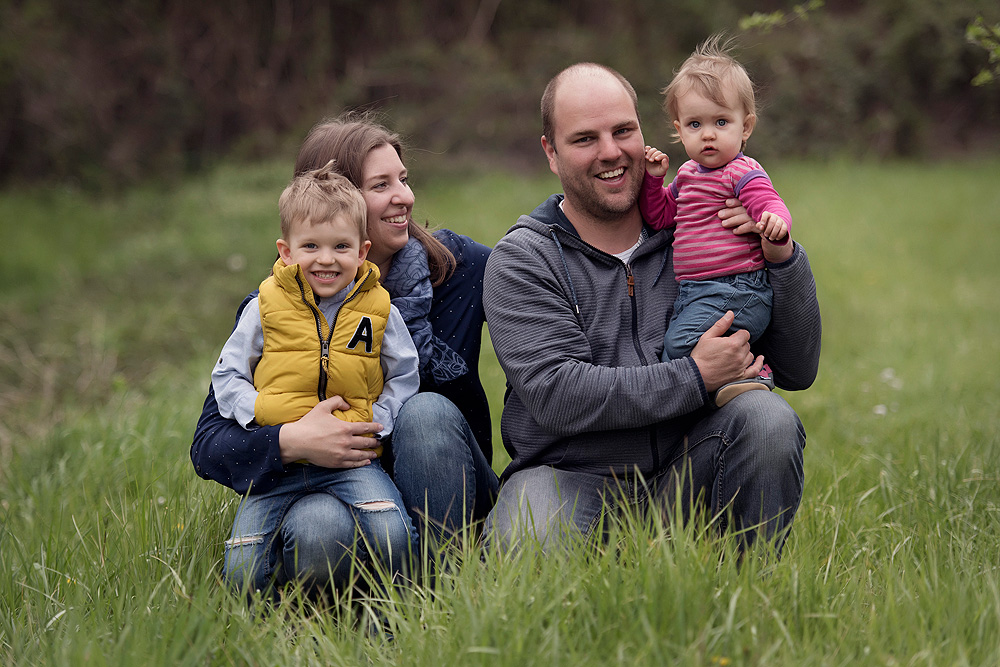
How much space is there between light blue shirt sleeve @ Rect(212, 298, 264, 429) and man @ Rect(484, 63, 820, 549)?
2.28 feet

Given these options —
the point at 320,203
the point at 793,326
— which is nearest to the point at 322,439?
the point at 320,203

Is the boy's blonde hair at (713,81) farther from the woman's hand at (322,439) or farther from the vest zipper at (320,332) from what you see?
the woman's hand at (322,439)

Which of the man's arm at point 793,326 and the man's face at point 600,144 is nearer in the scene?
the man's arm at point 793,326

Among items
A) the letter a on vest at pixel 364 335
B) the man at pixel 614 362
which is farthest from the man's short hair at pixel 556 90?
the letter a on vest at pixel 364 335

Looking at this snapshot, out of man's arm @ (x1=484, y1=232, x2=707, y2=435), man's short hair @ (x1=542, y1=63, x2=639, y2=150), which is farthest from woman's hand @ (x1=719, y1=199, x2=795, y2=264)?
man's short hair @ (x1=542, y1=63, x2=639, y2=150)

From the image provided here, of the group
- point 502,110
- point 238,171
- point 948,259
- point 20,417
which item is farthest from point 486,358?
point 502,110

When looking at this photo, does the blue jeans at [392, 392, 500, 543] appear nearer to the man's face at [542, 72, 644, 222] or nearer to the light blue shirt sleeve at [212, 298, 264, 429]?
the light blue shirt sleeve at [212, 298, 264, 429]

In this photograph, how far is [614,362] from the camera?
2.71 meters

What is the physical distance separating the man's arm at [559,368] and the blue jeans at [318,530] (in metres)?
0.51

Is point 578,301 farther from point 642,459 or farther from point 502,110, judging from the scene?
point 502,110

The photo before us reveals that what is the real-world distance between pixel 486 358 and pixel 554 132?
3.16 m

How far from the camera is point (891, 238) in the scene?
9914mm

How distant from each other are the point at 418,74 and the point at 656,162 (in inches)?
492

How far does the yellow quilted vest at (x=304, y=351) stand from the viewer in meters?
2.50
